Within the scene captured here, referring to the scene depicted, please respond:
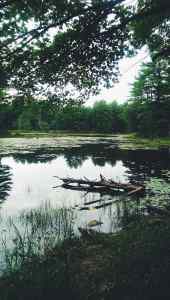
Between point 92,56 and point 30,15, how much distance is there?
1740 mm

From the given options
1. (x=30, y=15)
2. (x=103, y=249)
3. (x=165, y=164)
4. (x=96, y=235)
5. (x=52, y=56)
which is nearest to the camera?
(x=30, y=15)

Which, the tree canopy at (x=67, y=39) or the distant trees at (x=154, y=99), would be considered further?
the distant trees at (x=154, y=99)

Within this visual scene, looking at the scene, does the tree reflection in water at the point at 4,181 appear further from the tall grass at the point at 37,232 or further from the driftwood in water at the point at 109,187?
the tall grass at the point at 37,232

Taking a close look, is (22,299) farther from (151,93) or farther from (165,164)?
(151,93)

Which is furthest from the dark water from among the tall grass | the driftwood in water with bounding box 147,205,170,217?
the tall grass

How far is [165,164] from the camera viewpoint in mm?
27094

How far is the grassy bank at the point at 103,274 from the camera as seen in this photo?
15.3ft

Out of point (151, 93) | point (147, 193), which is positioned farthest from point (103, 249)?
point (151, 93)

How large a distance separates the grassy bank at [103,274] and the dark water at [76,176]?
3.45 meters

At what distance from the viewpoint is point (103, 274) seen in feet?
19.5

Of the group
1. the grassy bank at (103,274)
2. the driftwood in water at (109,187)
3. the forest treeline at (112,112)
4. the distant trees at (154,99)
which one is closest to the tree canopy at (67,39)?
the forest treeline at (112,112)

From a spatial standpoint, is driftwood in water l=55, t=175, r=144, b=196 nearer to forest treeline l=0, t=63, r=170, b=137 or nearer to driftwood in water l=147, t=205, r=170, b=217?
driftwood in water l=147, t=205, r=170, b=217

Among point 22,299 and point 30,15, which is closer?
point 22,299

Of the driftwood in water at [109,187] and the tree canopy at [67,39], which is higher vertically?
the tree canopy at [67,39]
